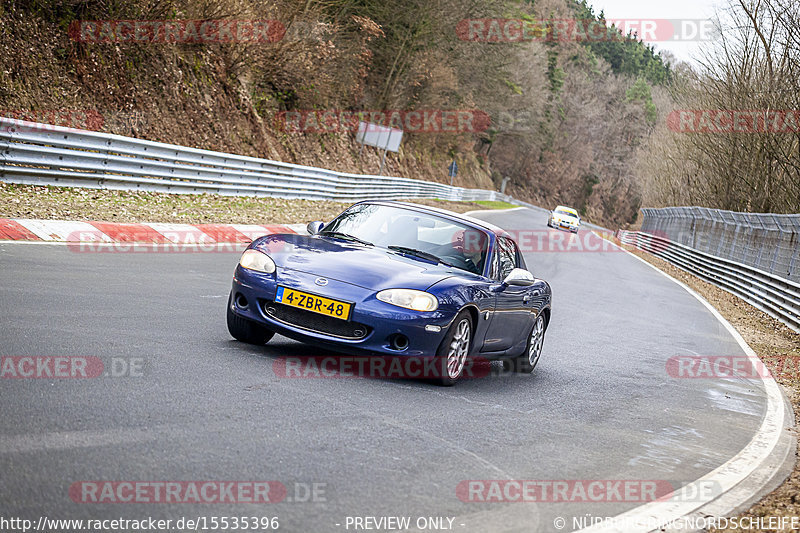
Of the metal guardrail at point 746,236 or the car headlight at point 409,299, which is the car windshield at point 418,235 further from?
the metal guardrail at point 746,236

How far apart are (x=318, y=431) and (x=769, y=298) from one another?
60.5ft

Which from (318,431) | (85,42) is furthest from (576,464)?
(85,42)

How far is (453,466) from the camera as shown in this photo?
544 cm

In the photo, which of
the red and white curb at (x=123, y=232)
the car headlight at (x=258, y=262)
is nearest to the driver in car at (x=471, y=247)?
the car headlight at (x=258, y=262)

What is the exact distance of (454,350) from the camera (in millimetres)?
7750

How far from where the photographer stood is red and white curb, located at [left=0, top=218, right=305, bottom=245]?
506 inches

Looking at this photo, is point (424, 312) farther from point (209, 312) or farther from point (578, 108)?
point (578, 108)

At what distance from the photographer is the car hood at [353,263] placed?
294 inches

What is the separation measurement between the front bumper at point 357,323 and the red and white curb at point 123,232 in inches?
247

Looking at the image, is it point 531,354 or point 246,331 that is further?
point 531,354

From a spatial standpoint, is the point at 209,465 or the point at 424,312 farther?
the point at 424,312
